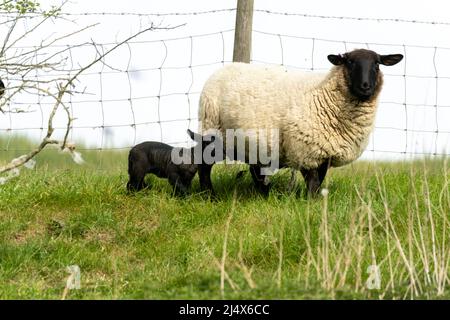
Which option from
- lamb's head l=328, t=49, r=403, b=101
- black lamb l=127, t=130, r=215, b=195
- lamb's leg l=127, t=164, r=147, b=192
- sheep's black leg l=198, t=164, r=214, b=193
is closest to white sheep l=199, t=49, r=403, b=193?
lamb's head l=328, t=49, r=403, b=101

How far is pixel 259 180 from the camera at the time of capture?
894 centimetres

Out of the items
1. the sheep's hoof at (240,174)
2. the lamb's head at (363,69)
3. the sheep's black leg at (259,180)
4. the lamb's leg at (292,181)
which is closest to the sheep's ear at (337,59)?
the lamb's head at (363,69)

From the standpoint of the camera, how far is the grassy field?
18.7 ft

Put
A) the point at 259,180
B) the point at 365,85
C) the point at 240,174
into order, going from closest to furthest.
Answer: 1. the point at 365,85
2. the point at 259,180
3. the point at 240,174

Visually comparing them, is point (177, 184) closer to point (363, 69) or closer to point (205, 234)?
point (205, 234)

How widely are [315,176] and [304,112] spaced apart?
64cm

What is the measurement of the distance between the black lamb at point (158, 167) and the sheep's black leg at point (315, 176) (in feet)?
3.83

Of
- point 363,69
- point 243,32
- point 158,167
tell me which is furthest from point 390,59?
point 158,167

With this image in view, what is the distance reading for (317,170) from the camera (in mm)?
8641

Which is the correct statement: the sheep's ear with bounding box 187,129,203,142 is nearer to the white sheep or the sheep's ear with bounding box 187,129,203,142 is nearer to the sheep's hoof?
the white sheep

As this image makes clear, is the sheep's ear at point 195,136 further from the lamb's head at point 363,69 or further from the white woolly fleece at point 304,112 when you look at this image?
the lamb's head at point 363,69

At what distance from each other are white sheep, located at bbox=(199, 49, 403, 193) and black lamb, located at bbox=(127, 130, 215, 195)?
0.64m
